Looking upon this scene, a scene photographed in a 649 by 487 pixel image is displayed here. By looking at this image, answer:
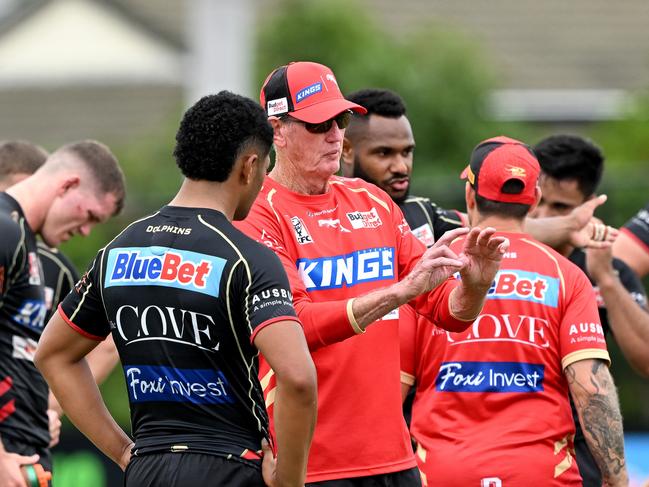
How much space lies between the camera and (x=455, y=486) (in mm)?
5102

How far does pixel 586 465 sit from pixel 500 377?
3.51 ft

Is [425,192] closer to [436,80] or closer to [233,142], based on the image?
[436,80]

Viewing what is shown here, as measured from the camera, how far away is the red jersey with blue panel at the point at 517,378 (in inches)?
199

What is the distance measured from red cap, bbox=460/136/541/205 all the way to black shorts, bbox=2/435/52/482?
274cm

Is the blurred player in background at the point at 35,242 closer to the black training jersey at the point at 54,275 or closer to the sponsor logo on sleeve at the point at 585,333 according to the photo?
the black training jersey at the point at 54,275

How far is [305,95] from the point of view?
501 centimetres

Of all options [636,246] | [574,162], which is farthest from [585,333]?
[636,246]

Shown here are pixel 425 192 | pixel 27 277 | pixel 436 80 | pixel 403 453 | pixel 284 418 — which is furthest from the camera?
pixel 436 80

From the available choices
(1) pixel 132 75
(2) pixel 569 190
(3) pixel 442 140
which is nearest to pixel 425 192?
(3) pixel 442 140

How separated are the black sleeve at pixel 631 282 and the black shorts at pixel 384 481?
2.20 m

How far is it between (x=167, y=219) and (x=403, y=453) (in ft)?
4.64

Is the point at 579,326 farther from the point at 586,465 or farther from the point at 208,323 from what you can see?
the point at 208,323

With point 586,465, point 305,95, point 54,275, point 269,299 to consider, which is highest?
point 305,95

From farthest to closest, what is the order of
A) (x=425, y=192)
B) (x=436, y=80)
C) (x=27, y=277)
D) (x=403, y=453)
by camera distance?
(x=436, y=80), (x=425, y=192), (x=27, y=277), (x=403, y=453)
